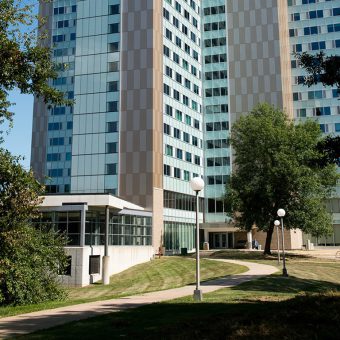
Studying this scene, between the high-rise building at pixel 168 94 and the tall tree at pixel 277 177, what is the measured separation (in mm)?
12605

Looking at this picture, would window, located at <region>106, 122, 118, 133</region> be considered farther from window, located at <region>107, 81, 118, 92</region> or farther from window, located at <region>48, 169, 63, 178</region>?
window, located at <region>48, 169, 63, 178</region>

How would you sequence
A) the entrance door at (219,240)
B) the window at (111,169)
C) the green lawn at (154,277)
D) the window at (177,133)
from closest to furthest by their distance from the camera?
the green lawn at (154,277)
the window at (111,169)
the window at (177,133)
the entrance door at (219,240)

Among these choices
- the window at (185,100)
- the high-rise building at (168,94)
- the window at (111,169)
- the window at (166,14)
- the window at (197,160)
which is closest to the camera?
the window at (111,169)

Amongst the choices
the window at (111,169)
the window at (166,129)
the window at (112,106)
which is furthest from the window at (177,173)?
the window at (112,106)

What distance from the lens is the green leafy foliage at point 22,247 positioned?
14.7 meters

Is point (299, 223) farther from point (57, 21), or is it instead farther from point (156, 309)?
point (57, 21)

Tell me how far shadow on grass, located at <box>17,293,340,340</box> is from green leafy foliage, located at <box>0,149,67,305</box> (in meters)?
4.71

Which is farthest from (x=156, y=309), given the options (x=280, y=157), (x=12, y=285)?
(x=280, y=157)

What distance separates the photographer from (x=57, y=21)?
7450 cm

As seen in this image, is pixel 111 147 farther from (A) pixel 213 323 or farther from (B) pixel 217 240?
(A) pixel 213 323

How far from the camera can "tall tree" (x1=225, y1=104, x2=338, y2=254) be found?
144 ft

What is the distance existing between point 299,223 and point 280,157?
6.71 meters

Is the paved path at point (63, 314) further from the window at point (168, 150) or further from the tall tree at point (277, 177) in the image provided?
the window at point (168, 150)

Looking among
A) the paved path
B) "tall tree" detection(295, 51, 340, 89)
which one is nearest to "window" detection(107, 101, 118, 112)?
"tall tree" detection(295, 51, 340, 89)
